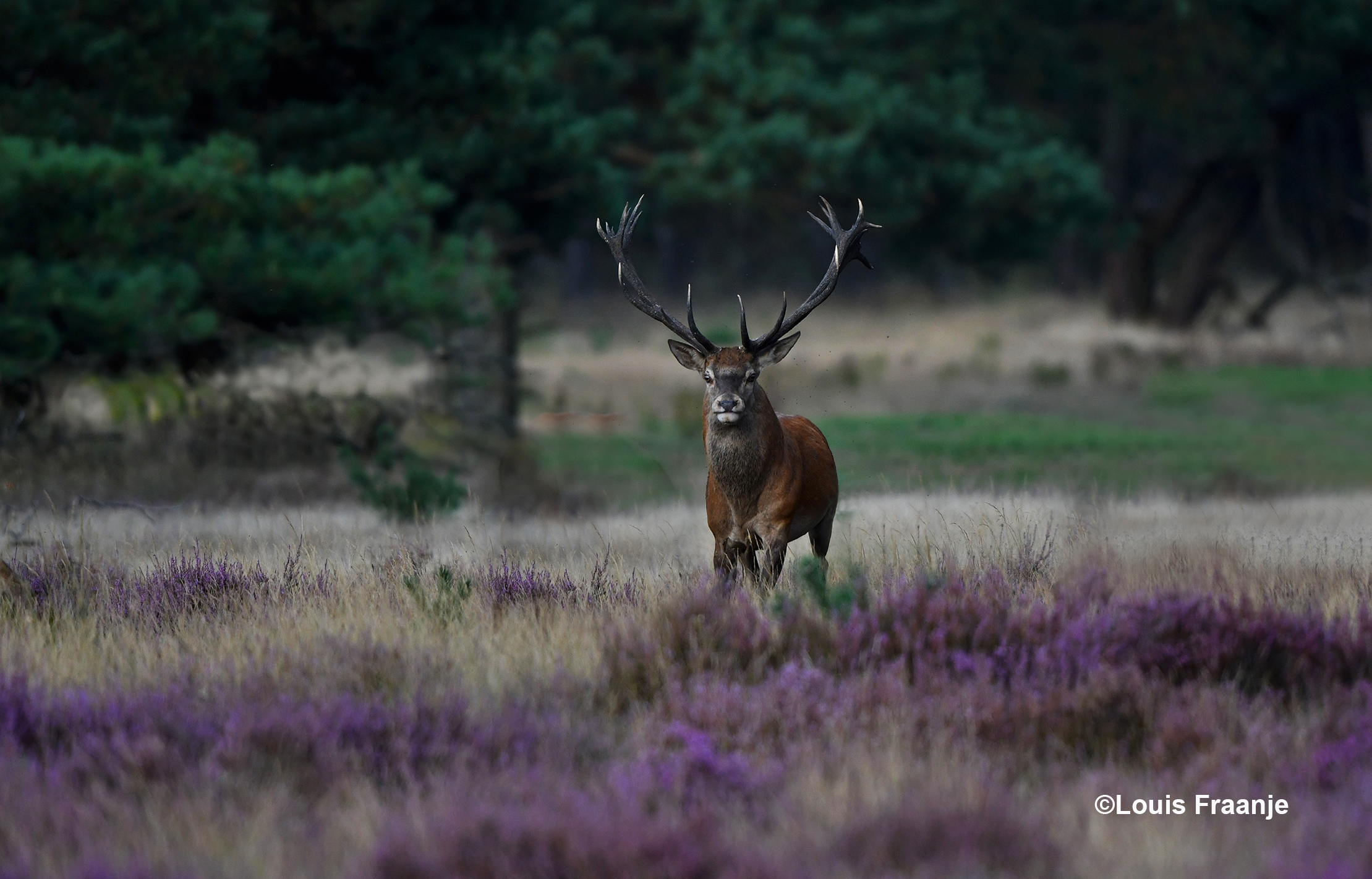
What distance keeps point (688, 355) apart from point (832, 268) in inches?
36.6

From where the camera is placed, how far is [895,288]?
43.7 m

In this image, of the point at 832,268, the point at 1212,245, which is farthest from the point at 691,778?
the point at 1212,245

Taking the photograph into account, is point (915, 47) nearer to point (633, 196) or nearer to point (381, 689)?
point (633, 196)

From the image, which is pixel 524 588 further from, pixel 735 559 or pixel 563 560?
pixel 563 560

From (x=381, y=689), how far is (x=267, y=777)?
2.91 feet

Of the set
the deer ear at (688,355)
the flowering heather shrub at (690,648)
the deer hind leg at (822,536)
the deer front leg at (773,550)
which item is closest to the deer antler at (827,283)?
the deer ear at (688,355)

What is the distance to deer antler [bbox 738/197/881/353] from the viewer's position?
680 cm

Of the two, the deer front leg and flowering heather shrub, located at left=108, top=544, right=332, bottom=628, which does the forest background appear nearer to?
the deer front leg

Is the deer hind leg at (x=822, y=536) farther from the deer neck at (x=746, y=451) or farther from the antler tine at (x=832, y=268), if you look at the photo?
the antler tine at (x=832, y=268)

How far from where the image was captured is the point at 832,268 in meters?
7.43

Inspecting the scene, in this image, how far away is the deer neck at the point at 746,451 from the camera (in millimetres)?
6773

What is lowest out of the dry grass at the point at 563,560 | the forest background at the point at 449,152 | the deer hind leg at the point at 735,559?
the dry grass at the point at 563,560

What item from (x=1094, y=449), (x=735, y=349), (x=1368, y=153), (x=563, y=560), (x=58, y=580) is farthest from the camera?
(x=1368, y=153)

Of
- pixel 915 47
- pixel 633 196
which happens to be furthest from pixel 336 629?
pixel 915 47
